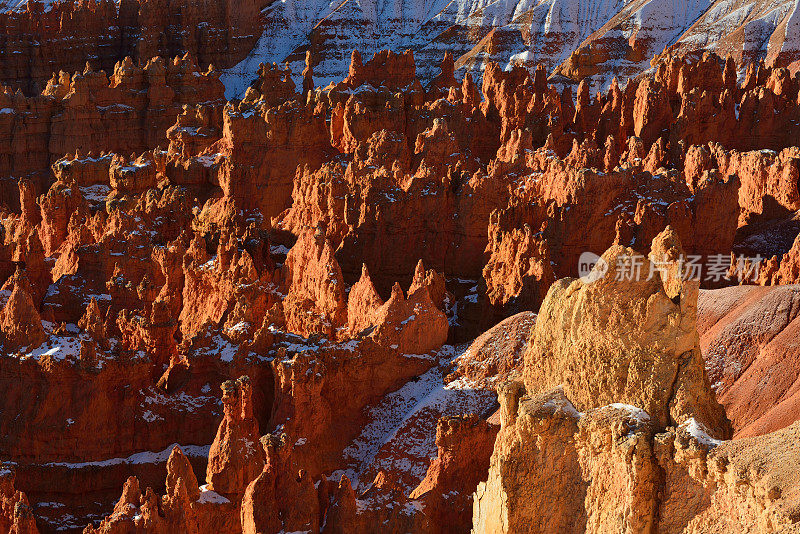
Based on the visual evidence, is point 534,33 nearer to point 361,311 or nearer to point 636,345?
point 361,311

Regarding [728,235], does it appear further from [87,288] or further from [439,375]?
[87,288]

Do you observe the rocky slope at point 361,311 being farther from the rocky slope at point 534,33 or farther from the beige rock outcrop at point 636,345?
the rocky slope at point 534,33

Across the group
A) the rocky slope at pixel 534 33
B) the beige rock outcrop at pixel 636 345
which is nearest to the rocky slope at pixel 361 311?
the beige rock outcrop at pixel 636 345

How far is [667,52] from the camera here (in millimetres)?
65062

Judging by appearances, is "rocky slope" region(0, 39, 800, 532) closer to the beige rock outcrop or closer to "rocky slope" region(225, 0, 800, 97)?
the beige rock outcrop

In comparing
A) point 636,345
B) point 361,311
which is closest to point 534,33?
point 361,311

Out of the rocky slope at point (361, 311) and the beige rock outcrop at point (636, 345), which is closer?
the beige rock outcrop at point (636, 345)

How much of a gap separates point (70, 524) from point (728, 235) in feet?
61.2

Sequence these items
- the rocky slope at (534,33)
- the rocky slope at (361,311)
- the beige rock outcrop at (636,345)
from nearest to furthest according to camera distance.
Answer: the beige rock outcrop at (636,345) < the rocky slope at (361,311) < the rocky slope at (534,33)

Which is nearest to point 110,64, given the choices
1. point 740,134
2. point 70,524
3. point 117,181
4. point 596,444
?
point 117,181

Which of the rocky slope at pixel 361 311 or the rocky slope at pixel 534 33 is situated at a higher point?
the rocky slope at pixel 534 33

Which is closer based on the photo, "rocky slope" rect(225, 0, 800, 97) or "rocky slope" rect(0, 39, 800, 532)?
"rocky slope" rect(0, 39, 800, 532)

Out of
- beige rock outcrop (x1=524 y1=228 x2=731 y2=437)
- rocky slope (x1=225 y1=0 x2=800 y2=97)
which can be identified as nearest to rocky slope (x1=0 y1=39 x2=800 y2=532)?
beige rock outcrop (x1=524 y1=228 x2=731 y2=437)

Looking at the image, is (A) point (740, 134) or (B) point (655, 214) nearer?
(B) point (655, 214)
